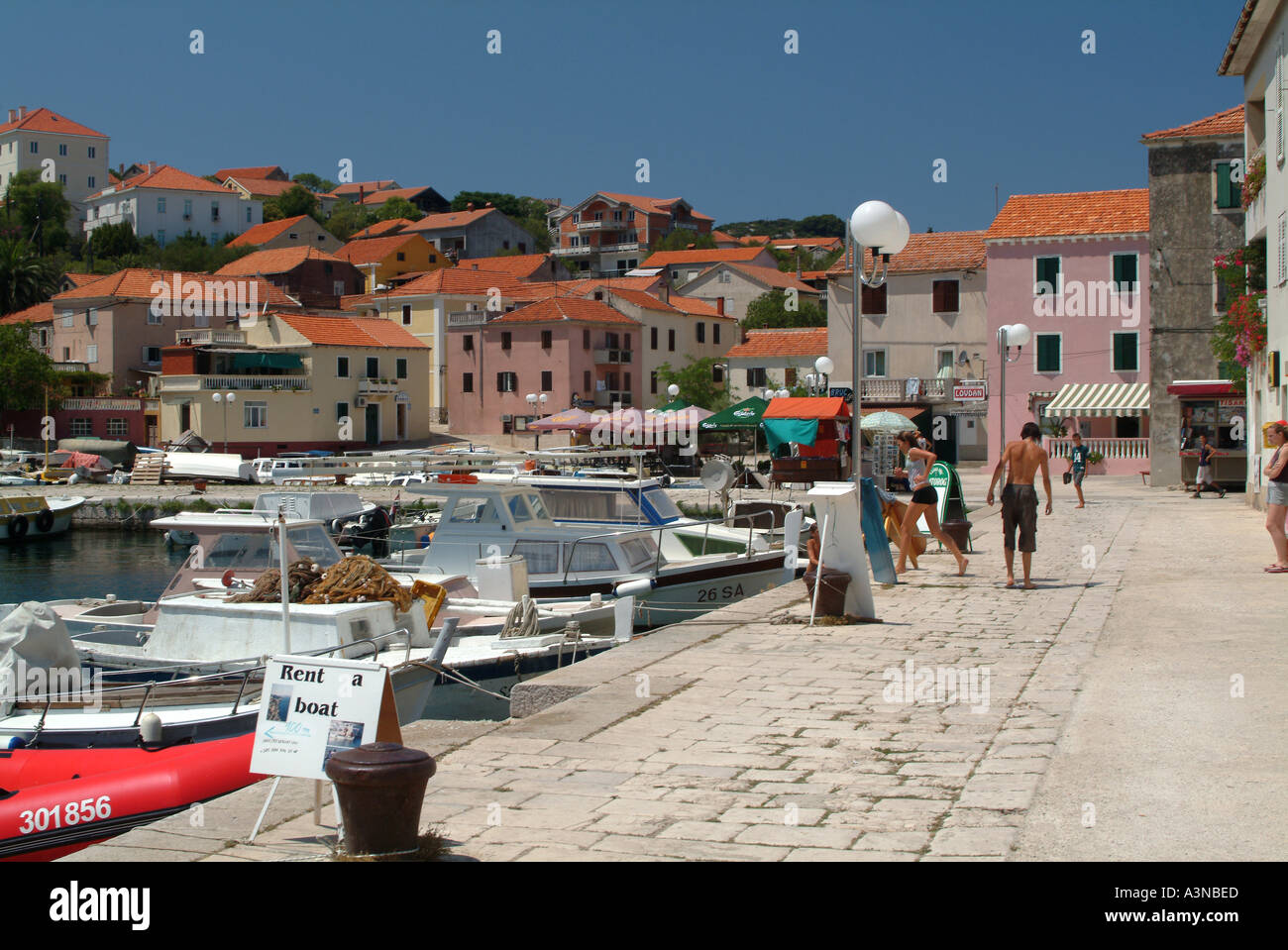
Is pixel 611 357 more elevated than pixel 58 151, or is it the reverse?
pixel 58 151

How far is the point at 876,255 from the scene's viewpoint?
13.1 m

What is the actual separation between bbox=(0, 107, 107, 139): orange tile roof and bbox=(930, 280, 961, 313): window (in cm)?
12745

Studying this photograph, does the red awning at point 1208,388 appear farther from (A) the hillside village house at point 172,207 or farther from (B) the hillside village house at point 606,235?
(A) the hillside village house at point 172,207

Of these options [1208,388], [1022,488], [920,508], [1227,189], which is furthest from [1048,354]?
[1022,488]

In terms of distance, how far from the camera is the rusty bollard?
5016 mm

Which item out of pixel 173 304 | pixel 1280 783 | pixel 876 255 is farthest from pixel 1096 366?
pixel 173 304

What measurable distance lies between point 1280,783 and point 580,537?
41.4ft

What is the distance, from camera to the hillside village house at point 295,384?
61312 mm

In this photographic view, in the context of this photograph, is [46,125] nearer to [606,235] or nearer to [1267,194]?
[606,235]

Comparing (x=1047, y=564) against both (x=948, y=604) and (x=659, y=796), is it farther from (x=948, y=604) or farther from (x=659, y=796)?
(x=659, y=796)

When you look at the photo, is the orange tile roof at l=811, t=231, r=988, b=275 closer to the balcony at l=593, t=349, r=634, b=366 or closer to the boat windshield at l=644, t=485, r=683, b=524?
the balcony at l=593, t=349, r=634, b=366

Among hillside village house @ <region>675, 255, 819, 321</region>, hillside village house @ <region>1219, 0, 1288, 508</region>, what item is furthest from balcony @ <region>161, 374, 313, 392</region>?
hillside village house @ <region>1219, 0, 1288, 508</region>

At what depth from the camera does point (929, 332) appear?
5609 centimetres

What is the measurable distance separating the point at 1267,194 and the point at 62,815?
2282 cm
